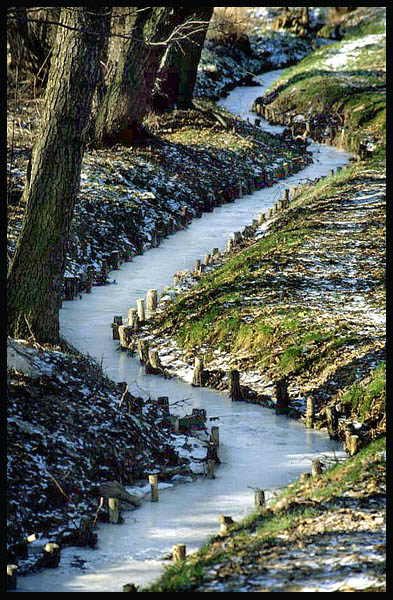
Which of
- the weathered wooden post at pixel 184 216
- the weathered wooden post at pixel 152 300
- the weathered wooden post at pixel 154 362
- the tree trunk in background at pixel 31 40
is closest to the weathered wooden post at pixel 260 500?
the weathered wooden post at pixel 154 362

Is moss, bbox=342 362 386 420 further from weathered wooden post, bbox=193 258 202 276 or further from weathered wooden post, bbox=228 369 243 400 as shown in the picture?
weathered wooden post, bbox=193 258 202 276

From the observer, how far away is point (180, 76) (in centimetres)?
2386

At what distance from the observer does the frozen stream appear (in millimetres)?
6578

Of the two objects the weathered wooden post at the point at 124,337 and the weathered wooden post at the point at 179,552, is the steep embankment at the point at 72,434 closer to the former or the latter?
the weathered wooden post at the point at 179,552

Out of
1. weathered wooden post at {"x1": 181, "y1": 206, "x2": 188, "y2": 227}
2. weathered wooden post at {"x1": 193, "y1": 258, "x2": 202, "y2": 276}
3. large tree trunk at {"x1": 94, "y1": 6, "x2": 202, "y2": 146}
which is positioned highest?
large tree trunk at {"x1": 94, "y1": 6, "x2": 202, "y2": 146}

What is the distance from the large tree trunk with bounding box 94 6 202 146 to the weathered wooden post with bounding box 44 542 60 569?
13.7 metres

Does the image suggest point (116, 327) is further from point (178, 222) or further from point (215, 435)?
point (178, 222)

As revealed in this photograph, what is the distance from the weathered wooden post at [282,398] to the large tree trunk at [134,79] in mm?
10451

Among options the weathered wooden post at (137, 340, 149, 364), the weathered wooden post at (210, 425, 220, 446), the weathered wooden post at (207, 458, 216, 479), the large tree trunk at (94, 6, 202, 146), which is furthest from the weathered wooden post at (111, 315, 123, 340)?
the large tree trunk at (94, 6, 202, 146)

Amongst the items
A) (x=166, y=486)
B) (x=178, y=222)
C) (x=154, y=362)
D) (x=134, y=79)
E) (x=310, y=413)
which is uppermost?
(x=134, y=79)

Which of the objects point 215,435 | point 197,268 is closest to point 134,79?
point 197,268

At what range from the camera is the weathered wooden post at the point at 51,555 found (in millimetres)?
6531

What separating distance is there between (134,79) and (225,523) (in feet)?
44.9

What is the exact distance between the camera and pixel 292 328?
11.1m
